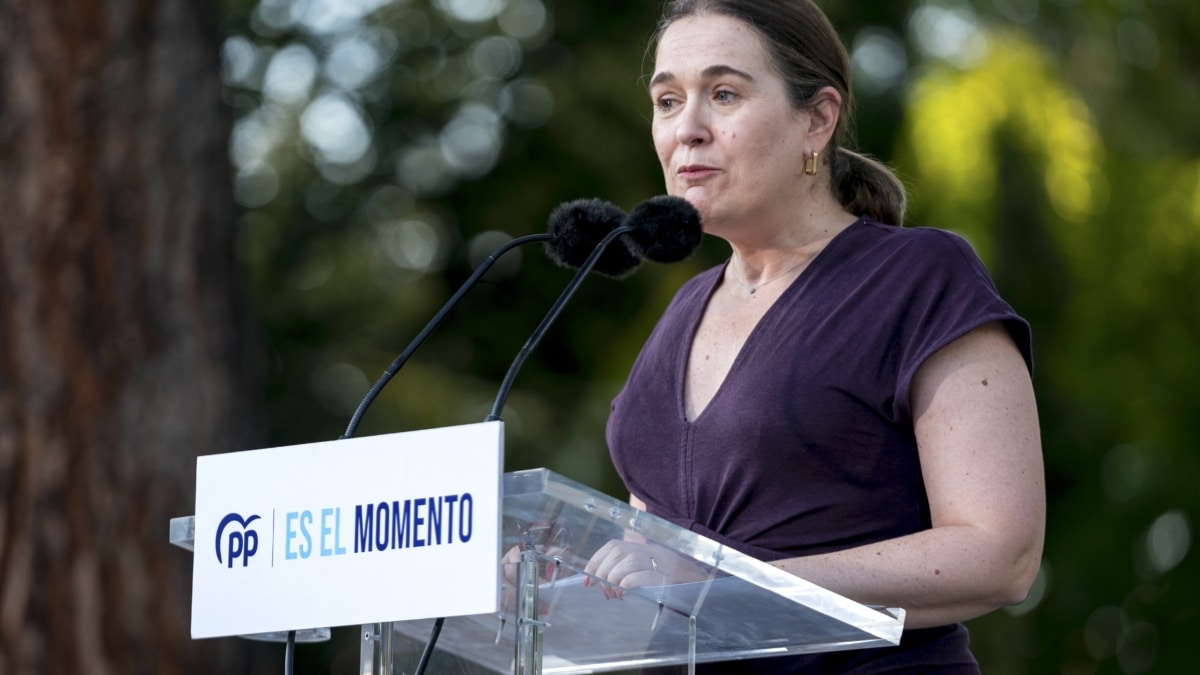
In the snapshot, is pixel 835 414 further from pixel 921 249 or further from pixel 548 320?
pixel 548 320

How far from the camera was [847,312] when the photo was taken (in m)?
2.42

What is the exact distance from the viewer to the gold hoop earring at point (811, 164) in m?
2.68

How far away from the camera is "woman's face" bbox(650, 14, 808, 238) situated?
2.59 m

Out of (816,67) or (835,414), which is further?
(816,67)

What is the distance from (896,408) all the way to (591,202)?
49 centimetres

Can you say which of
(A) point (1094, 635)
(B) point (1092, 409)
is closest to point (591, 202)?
(B) point (1092, 409)

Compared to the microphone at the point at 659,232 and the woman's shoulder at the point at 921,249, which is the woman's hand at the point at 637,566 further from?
the woman's shoulder at the point at 921,249

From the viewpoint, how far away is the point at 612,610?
6.89ft

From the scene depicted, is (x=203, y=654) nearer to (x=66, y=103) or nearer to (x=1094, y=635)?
(x=66, y=103)

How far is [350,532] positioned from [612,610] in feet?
1.32

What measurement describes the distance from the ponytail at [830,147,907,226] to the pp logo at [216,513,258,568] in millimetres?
1178

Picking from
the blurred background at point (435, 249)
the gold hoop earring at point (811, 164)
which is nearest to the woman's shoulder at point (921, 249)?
the gold hoop earring at point (811, 164)

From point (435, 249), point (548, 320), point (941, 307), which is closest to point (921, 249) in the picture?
point (941, 307)

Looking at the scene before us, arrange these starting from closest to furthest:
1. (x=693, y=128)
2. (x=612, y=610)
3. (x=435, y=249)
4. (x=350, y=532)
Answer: (x=350, y=532) → (x=612, y=610) → (x=693, y=128) → (x=435, y=249)
